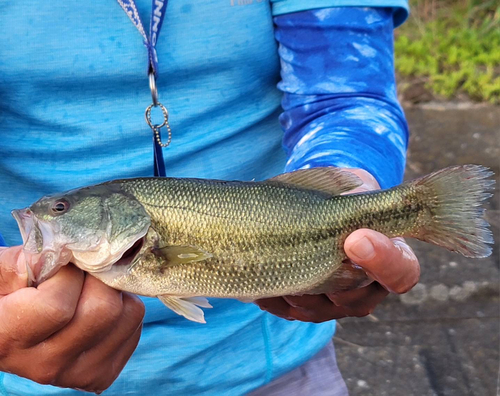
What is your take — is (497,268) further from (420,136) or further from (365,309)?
(365,309)

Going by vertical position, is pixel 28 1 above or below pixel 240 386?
above

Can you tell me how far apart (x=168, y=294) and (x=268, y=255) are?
9.3 inches

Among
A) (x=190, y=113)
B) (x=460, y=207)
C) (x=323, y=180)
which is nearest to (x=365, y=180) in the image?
(x=323, y=180)

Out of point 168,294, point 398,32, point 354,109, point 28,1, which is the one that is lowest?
point 398,32

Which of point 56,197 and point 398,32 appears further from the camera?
point 398,32

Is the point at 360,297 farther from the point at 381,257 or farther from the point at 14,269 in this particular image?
the point at 14,269

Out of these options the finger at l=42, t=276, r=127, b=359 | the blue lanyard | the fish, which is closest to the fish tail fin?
the fish

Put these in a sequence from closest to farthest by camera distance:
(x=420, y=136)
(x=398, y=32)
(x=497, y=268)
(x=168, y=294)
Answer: (x=168, y=294)
(x=497, y=268)
(x=420, y=136)
(x=398, y=32)

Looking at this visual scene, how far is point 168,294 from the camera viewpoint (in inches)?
56.6

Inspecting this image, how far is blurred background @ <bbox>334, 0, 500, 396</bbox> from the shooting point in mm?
2904

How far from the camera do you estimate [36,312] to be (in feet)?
3.95

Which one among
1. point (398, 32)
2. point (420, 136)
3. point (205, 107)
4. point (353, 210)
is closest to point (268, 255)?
point (353, 210)

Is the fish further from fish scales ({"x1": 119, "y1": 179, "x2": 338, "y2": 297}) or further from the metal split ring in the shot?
the metal split ring

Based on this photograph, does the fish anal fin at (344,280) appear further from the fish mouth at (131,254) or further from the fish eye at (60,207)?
the fish eye at (60,207)
